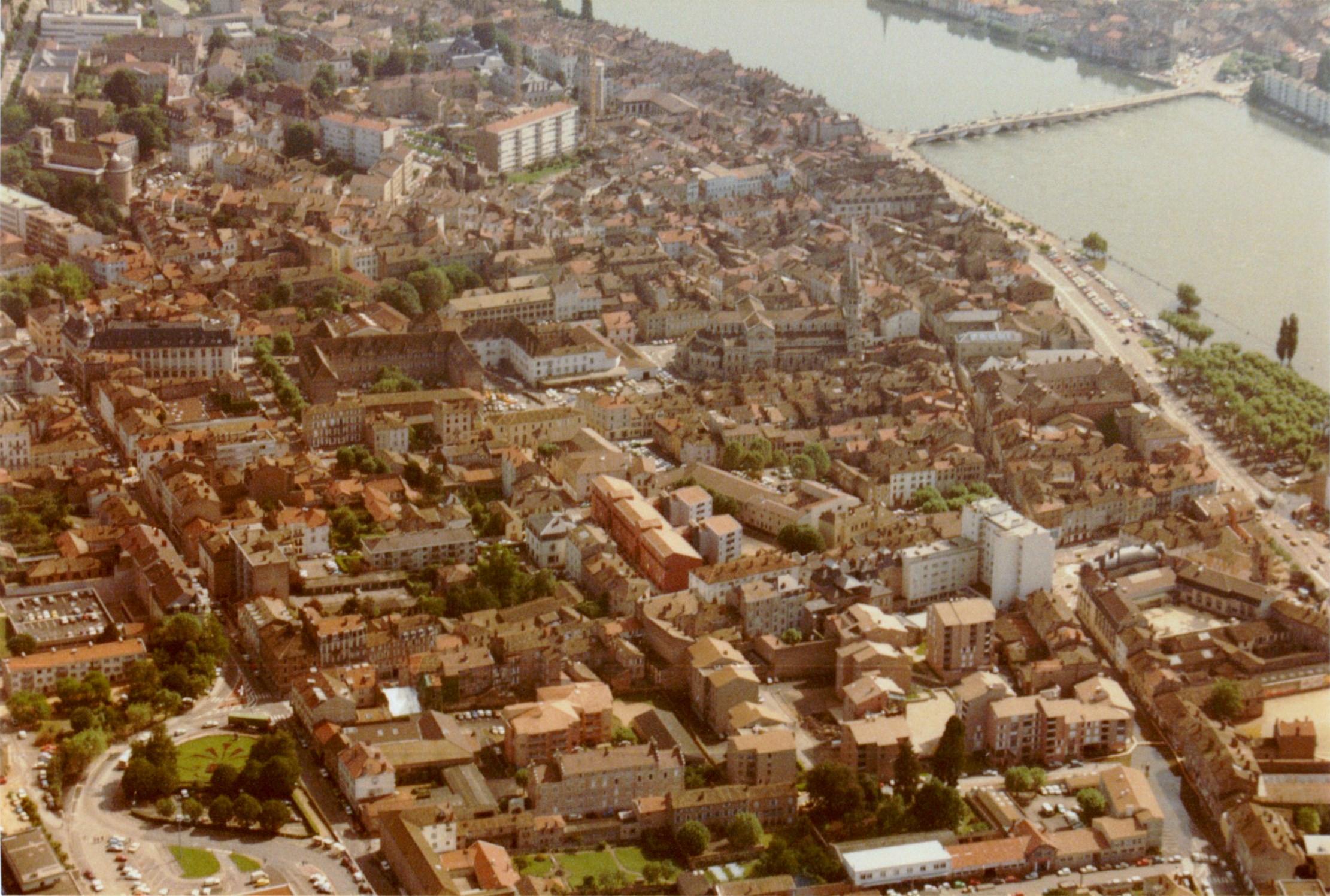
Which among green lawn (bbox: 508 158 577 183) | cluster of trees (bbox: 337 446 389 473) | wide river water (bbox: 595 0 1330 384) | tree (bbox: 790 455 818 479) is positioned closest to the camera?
cluster of trees (bbox: 337 446 389 473)

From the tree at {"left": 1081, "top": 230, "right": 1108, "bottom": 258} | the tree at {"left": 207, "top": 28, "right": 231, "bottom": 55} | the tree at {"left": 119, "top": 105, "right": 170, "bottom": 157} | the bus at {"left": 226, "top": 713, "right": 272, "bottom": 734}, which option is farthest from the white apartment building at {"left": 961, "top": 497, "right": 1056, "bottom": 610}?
the tree at {"left": 207, "top": 28, "right": 231, "bottom": 55}

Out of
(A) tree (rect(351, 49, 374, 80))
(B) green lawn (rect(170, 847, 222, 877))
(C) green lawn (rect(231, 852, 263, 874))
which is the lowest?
(B) green lawn (rect(170, 847, 222, 877))

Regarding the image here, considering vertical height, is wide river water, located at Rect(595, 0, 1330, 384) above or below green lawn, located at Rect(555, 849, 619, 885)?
above

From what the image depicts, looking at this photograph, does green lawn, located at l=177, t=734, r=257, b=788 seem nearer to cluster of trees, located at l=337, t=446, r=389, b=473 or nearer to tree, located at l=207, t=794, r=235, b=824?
tree, located at l=207, t=794, r=235, b=824

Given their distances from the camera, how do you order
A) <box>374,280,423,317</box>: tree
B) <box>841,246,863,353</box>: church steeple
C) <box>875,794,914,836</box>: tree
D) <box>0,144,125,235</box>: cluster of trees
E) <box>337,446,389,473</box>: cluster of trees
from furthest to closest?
1. <box>0,144,125,235</box>: cluster of trees
2. <box>374,280,423,317</box>: tree
3. <box>841,246,863,353</box>: church steeple
4. <box>337,446,389,473</box>: cluster of trees
5. <box>875,794,914,836</box>: tree

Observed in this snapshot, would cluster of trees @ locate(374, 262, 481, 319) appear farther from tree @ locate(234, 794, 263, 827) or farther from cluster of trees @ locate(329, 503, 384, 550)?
tree @ locate(234, 794, 263, 827)

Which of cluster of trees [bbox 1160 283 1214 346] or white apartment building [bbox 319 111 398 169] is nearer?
cluster of trees [bbox 1160 283 1214 346]

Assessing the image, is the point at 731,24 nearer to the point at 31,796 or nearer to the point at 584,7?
the point at 584,7
